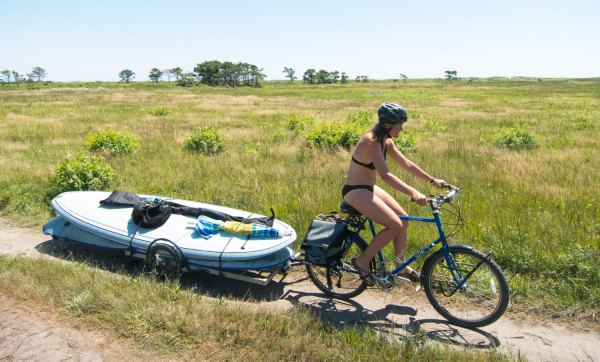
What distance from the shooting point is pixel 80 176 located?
870 centimetres

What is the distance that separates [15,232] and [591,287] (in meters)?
8.41

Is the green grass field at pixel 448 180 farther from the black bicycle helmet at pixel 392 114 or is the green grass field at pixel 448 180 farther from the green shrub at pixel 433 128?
the black bicycle helmet at pixel 392 114

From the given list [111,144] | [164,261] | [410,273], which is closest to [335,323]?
[410,273]

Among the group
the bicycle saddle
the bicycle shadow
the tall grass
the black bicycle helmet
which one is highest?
the black bicycle helmet

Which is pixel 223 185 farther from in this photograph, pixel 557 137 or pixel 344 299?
pixel 557 137

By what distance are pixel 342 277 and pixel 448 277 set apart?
4.54 feet

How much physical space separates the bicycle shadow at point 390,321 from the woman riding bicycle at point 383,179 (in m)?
0.38

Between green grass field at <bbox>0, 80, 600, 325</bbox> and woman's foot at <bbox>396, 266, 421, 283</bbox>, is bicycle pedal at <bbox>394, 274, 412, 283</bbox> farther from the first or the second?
green grass field at <bbox>0, 80, 600, 325</bbox>

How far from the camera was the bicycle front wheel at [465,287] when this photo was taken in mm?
4113

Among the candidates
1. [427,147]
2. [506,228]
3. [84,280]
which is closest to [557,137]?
[427,147]

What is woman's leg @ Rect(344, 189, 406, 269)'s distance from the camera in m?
4.31

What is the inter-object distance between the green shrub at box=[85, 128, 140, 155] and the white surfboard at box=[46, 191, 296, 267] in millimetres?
7390

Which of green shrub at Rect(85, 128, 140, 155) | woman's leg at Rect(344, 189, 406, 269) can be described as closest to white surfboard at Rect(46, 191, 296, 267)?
Answer: woman's leg at Rect(344, 189, 406, 269)

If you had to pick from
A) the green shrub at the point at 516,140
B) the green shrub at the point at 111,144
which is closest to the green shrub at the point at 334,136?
the green shrub at the point at 516,140
